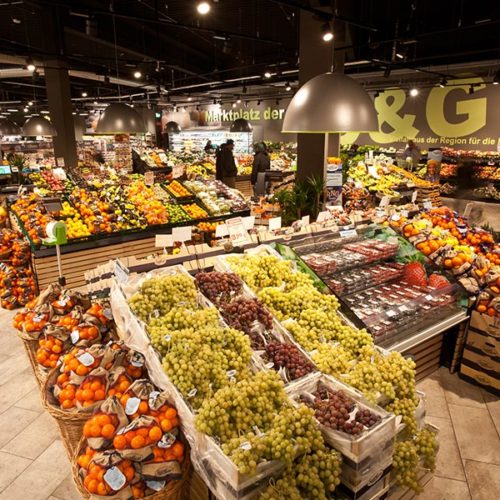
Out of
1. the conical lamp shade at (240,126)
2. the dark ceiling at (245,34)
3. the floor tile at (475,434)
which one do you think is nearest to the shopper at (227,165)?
the dark ceiling at (245,34)

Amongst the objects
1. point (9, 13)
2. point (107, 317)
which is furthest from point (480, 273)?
point (9, 13)

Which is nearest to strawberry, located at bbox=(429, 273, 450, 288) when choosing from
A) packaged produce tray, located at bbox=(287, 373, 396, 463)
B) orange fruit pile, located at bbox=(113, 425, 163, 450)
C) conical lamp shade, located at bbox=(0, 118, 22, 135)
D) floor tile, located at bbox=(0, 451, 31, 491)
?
packaged produce tray, located at bbox=(287, 373, 396, 463)

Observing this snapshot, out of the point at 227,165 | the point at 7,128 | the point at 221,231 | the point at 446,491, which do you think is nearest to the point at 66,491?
the point at 221,231

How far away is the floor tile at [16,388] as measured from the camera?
3.51 m

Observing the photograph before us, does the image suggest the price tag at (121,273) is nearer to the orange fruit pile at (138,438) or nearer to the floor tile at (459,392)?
the orange fruit pile at (138,438)

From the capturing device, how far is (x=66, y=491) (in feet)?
8.55

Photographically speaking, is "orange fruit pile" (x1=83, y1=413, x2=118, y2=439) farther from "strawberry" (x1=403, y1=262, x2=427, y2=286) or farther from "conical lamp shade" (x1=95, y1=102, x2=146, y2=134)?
"conical lamp shade" (x1=95, y1=102, x2=146, y2=134)

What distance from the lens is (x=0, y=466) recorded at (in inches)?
111

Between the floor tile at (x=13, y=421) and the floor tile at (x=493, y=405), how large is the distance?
3769 mm

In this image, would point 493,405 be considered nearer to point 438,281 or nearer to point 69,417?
point 438,281

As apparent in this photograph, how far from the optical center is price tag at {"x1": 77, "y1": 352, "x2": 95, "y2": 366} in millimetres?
2325

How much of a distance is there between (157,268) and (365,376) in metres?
1.70

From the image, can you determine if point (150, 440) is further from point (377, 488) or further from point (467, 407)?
point (467, 407)

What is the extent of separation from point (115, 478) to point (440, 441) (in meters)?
2.42
